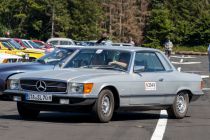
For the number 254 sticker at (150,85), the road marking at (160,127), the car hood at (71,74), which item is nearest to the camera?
the road marking at (160,127)

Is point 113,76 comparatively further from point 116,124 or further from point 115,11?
point 115,11

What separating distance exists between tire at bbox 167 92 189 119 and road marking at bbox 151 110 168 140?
205mm

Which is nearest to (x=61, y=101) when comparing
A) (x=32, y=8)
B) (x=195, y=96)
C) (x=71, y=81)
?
(x=71, y=81)

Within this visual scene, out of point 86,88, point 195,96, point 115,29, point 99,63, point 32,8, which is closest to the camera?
point 86,88

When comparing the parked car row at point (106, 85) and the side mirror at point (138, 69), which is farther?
the side mirror at point (138, 69)

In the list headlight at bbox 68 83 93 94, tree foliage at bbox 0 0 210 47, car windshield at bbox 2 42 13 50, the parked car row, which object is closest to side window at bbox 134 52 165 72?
the parked car row

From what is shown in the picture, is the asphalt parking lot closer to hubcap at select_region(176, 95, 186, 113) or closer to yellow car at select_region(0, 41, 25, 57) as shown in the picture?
hubcap at select_region(176, 95, 186, 113)

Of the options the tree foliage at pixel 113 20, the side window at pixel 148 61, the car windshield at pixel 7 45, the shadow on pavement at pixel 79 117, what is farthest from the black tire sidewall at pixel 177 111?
the tree foliage at pixel 113 20

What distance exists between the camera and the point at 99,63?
44.0ft

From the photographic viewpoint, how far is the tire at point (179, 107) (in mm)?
13938

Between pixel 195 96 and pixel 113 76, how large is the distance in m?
2.66

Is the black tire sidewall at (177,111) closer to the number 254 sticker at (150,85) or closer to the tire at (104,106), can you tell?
the number 254 sticker at (150,85)

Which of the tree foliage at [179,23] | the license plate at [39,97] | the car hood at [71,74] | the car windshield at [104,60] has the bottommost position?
the tree foliage at [179,23]

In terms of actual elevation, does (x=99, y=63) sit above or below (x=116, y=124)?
above
